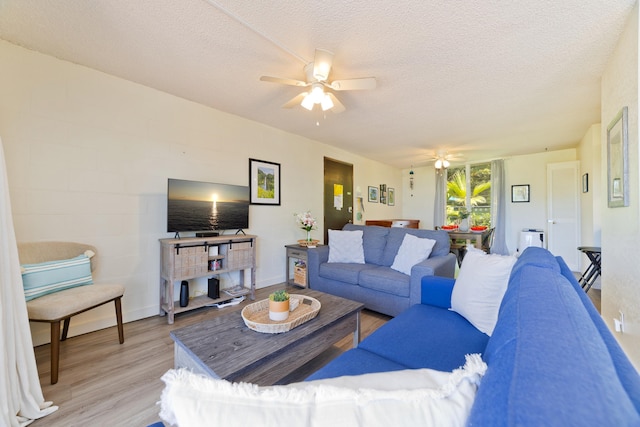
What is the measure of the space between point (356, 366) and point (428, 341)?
48 cm

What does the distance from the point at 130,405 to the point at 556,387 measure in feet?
6.75

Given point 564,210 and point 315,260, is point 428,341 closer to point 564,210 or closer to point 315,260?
Result: point 315,260

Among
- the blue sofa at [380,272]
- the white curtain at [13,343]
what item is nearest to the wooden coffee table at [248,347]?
the white curtain at [13,343]

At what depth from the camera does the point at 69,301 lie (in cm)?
174

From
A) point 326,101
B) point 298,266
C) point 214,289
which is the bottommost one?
point 214,289

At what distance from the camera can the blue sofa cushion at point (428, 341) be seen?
1218 millimetres

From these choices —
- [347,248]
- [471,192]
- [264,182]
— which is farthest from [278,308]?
[471,192]

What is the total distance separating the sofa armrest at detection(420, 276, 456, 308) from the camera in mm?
1848

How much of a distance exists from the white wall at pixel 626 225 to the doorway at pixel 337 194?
356 centimetres

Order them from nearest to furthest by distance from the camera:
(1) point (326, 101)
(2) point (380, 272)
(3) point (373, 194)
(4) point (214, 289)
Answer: (1) point (326, 101), (2) point (380, 272), (4) point (214, 289), (3) point (373, 194)

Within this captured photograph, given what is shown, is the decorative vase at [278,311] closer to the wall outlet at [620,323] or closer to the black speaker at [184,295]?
the black speaker at [184,295]

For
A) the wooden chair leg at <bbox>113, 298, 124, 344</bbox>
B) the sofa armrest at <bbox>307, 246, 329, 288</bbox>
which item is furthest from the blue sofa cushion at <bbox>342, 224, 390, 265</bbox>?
the wooden chair leg at <bbox>113, 298, 124, 344</bbox>

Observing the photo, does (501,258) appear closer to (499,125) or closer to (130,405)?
(130,405)

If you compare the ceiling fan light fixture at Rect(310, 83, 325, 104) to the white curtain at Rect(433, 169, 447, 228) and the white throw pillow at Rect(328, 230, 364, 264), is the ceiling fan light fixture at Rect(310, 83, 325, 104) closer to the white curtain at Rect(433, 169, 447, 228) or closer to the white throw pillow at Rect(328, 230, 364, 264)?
the white throw pillow at Rect(328, 230, 364, 264)
